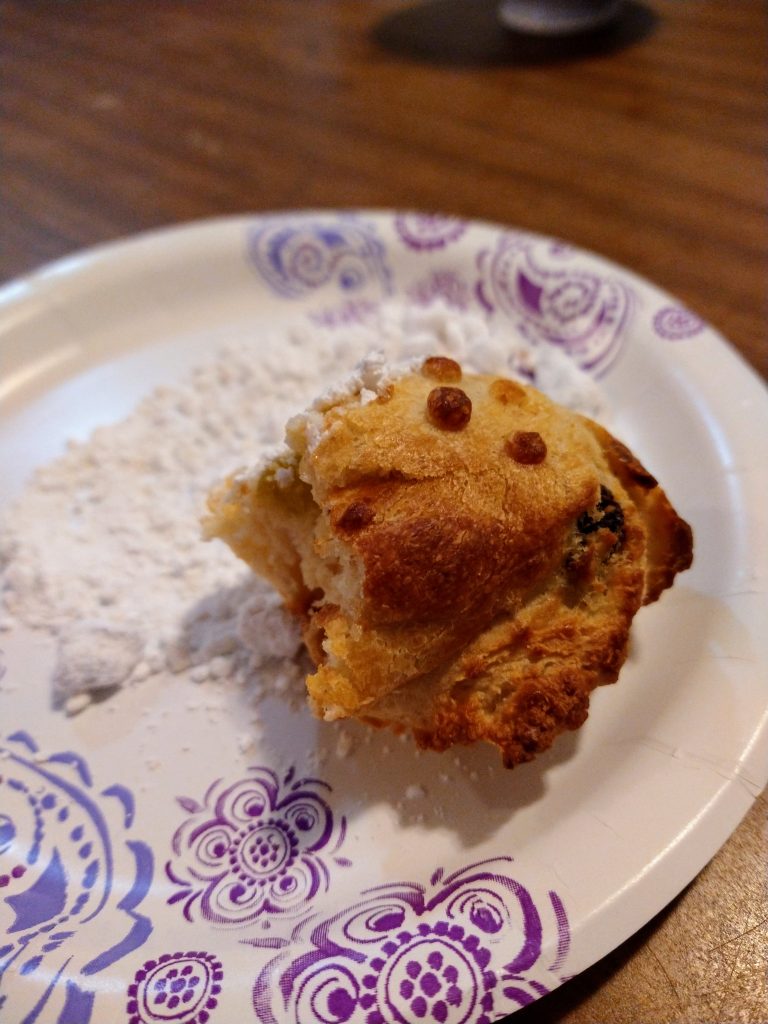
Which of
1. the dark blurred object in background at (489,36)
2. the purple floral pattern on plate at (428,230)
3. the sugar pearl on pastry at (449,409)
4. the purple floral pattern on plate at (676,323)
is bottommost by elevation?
the purple floral pattern on plate at (676,323)

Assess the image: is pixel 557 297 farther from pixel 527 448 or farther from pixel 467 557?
pixel 467 557

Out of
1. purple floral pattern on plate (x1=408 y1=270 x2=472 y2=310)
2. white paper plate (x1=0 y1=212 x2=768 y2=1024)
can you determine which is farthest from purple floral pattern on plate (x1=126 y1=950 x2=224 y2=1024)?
purple floral pattern on plate (x1=408 y1=270 x2=472 y2=310)

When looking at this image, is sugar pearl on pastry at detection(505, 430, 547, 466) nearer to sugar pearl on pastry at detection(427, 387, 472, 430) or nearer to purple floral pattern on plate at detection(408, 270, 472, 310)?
sugar pearl on pastry at detection(427, 387, 472, 430)

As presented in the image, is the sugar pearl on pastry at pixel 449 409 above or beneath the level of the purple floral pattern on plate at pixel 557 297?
above

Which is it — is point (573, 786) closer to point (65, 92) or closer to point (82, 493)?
point (82, 493)

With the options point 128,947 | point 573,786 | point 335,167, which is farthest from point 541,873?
point 335,167

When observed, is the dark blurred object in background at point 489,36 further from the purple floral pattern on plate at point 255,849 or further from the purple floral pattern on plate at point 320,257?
the purple floral pattern on plate at point 255,849

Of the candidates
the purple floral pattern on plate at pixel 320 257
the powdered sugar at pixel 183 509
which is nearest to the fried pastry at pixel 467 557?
the powdered sugar at pixel 183 509
